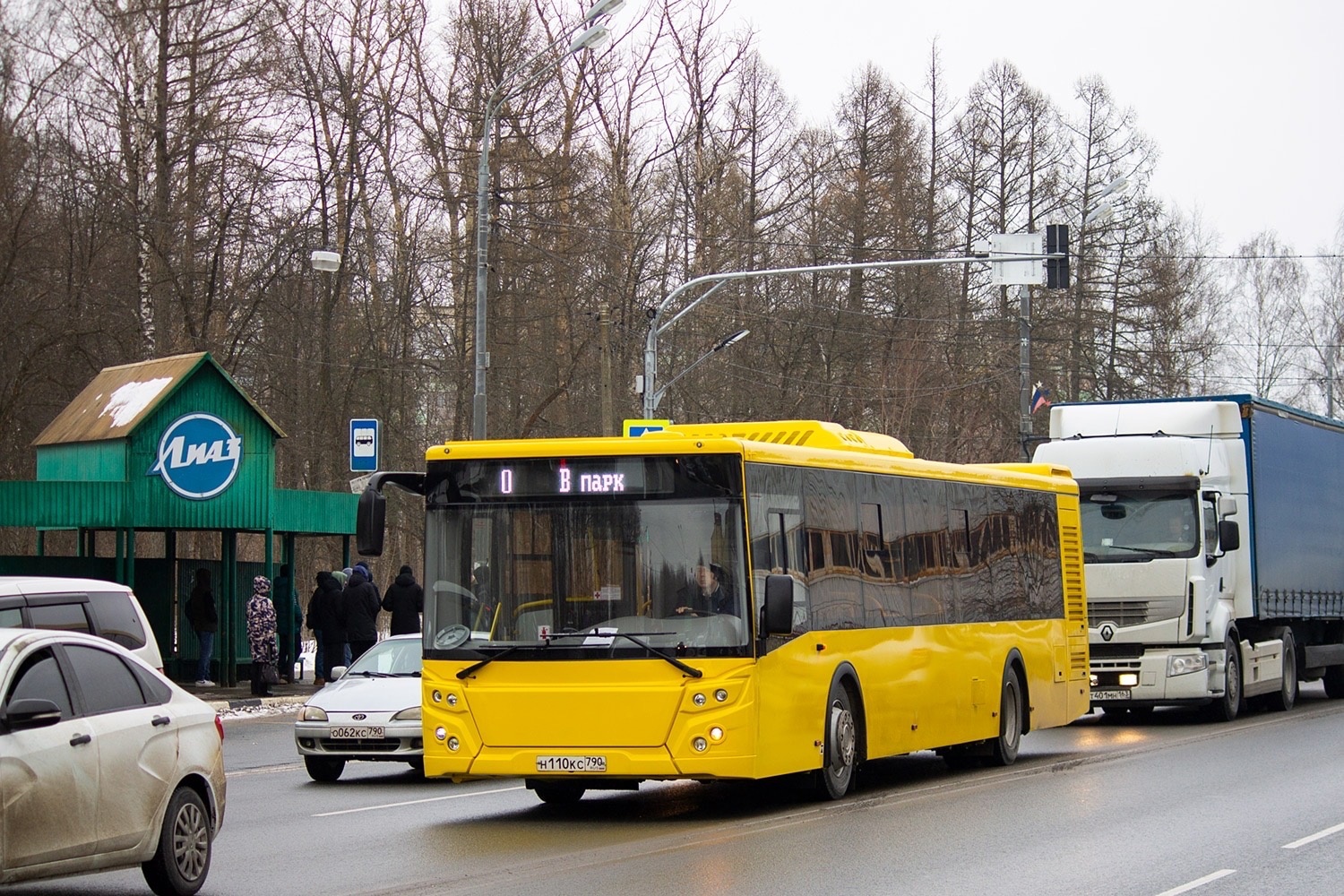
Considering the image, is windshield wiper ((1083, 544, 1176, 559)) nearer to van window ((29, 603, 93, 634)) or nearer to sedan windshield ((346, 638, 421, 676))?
sedan windshield ((346, 638, 421, 676))

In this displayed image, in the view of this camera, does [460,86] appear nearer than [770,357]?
Yes

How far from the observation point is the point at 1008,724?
18.2 metres

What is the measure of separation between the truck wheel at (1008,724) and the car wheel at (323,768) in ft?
20.7

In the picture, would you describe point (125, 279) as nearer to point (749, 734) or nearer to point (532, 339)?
point (532, 339)

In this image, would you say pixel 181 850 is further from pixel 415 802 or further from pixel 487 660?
pixel 415 802

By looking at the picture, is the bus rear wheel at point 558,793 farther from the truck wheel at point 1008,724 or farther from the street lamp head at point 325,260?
the street lamp head at point 325,260

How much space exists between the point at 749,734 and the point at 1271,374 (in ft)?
241

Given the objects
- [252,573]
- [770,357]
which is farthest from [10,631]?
[770,357]

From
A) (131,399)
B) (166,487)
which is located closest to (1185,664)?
(166,487)

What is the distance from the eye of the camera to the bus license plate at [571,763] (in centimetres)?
1282

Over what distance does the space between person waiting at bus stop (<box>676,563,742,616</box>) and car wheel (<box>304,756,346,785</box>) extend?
5.63 m

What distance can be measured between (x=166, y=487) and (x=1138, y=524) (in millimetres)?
13736

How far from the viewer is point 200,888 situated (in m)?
10.3

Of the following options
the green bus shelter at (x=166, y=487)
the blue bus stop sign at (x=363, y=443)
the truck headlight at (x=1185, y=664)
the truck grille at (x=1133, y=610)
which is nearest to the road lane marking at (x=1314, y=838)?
the truck headlight at (x=1185, y=664)
